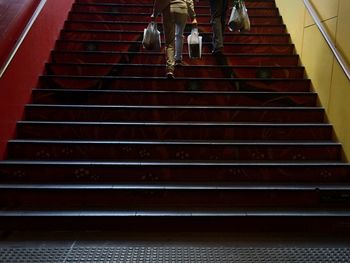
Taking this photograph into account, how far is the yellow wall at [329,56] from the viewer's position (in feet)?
11.1

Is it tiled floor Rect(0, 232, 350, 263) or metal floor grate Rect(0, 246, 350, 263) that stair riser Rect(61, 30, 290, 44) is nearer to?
tiled floor Rect(0, 232, 350, 263)

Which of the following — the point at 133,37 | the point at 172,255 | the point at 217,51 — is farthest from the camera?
the point at 133,37

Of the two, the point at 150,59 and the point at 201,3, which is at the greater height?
the point at 201,3

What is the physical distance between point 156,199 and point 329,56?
2.27 meters

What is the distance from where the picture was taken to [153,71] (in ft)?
13.9

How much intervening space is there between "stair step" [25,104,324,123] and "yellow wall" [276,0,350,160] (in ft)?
0.80

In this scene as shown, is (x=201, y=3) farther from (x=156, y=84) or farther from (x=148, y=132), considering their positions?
(x=148, y=132)

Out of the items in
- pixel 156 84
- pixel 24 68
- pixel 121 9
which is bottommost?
pixel 156 84

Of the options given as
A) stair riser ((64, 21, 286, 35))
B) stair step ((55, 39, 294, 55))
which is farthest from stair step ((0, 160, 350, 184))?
stair riser ((64, 21, 286, 35))

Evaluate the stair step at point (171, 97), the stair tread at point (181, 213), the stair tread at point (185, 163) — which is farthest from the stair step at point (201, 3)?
the stair tread at point (181, 213)

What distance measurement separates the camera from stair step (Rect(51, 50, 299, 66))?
4406 millimetres

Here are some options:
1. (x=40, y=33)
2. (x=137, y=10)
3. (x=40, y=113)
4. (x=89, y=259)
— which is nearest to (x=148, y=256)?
(x=89, y=259)

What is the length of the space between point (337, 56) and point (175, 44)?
1.68 meters

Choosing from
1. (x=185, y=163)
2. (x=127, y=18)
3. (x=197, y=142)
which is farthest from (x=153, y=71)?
(x=185, y=163)
